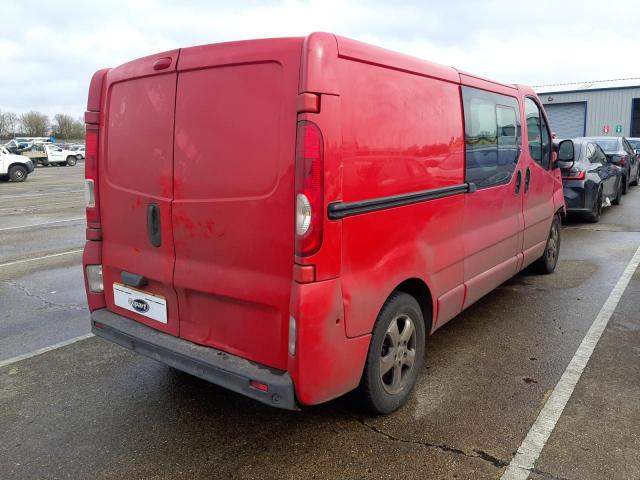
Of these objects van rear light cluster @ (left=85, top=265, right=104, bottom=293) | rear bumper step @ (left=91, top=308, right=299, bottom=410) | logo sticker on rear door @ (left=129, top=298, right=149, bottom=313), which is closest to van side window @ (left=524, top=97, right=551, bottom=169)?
rear bumper step @ (left=91, top=308, right=299, bottom=410)

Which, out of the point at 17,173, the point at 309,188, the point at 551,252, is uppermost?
the point at 17,173

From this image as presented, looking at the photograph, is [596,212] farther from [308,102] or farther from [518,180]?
[308,102]

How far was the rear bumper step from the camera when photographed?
263 centimetres

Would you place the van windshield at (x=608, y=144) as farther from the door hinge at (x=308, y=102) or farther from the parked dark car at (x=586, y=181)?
the door hinge at (x=308, y=102)

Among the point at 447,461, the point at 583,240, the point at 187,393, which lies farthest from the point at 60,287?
the point at 583,240

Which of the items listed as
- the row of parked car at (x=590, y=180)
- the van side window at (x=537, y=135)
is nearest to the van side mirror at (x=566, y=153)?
the van side window at (x=537, y=135)

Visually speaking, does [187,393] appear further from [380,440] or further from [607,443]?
[607,443]

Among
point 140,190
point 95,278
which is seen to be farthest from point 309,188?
point 95,278

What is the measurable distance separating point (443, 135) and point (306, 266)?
1.49 m

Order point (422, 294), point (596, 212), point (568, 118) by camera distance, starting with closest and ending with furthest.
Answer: point (422, 294)
point (596, 212)
point (568, 118)

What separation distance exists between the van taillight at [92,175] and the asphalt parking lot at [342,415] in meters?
1.15

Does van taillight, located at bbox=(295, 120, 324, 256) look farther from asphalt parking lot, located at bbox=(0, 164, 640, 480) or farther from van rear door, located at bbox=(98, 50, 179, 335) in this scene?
asphalt parking lot, located at bbox=(0, 164, 640, 480)

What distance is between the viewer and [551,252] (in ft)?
20.7

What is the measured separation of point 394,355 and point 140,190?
1795 millimetres
